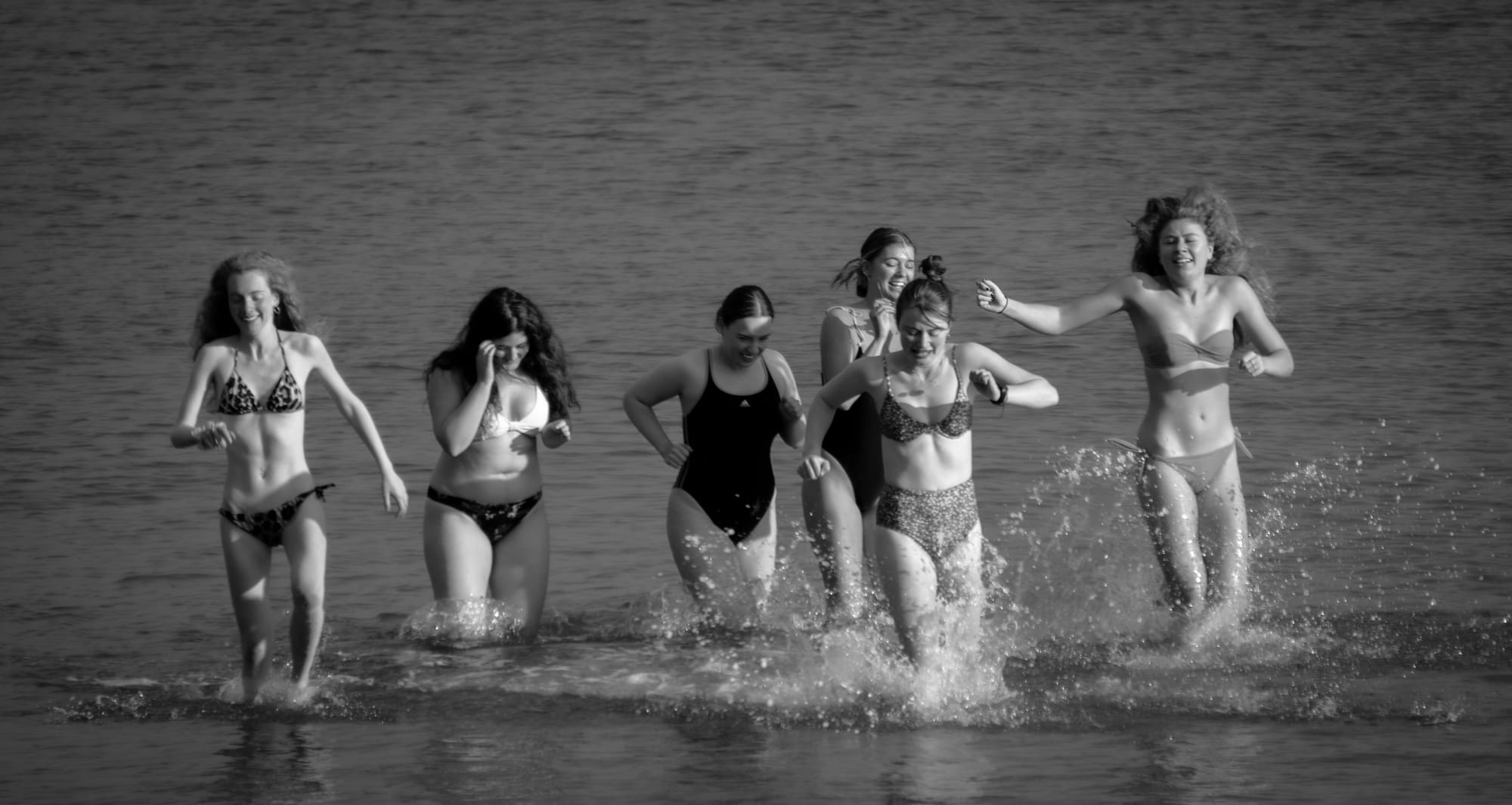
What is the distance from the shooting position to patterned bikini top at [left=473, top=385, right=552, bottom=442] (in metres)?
8.73

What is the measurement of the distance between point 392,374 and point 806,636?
8.52 meters

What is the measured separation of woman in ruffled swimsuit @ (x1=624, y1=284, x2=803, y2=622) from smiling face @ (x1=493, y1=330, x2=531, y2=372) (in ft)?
1.82

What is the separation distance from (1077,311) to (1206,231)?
2.26 ft

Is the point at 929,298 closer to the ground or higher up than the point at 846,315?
closer to the ground

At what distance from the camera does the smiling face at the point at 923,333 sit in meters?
7.48

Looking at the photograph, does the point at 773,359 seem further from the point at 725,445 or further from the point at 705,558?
the point at 705,558

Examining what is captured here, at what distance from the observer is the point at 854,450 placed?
8.80 meters

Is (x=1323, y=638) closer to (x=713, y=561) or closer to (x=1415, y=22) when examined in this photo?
(x=713, y=561)

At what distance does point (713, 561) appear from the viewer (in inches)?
358

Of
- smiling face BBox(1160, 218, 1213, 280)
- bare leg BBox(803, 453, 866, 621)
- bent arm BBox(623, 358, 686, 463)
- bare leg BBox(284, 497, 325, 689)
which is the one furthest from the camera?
bent arm BBox(623, 358, 686, 463)

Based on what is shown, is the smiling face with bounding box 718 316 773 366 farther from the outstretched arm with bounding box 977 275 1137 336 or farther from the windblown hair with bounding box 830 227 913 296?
the outstretched arm with bounding box 977 275 1137 336

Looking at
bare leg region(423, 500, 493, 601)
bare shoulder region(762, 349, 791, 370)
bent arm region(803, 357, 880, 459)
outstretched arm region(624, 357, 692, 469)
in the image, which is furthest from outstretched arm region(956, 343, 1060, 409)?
bare leg region(423, 500, 493, 601)

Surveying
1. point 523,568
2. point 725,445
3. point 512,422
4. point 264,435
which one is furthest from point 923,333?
point 264,435

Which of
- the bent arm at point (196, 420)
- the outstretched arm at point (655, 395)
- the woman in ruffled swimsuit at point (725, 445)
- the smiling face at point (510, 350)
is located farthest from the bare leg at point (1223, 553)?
the bent arm at point (196, 420)
